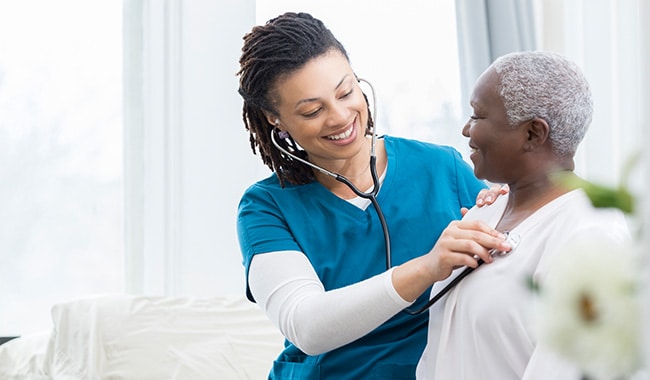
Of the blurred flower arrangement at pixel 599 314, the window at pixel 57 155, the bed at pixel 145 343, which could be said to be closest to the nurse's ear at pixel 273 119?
the bed at pixel 145 343

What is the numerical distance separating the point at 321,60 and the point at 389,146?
230 mm

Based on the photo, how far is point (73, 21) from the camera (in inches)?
120

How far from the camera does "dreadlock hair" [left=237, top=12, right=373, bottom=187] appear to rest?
1599 millimetres

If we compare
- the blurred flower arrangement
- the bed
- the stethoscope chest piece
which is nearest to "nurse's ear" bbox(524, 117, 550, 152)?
the stethoscope chest piece

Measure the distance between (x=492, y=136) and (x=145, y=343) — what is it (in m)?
1.30

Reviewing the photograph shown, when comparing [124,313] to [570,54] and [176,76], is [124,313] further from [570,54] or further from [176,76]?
[570,54]

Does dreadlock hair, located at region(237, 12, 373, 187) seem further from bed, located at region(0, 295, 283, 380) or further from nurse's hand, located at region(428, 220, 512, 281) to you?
bed, located at region(0, 295, 283, 380)

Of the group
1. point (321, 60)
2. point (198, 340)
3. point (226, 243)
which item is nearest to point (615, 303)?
point (321, 60)

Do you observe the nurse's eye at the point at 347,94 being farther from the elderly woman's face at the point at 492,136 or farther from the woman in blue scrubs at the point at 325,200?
the elderly woman's face at the point at 492,136

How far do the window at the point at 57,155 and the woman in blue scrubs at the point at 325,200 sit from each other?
1467 millimetres

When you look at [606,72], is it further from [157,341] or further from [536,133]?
[536,133]

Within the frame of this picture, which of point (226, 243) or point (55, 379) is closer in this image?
point (55, 379)

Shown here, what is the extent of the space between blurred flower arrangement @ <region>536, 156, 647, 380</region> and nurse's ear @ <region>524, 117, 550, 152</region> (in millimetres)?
864

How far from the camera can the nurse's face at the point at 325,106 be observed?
1.57 m
